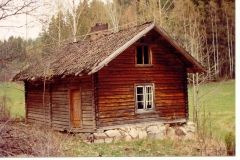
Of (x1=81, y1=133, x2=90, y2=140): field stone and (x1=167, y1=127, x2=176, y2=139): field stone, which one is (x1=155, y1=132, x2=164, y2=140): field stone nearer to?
(x1=167, y1=127, x2=176, y2=139): field stone

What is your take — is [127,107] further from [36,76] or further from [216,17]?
[216,17]

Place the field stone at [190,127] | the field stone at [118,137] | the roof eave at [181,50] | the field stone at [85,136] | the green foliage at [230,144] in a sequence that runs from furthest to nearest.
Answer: the field stone at [190,127]
the roof eave at [181,50]
the field stone at [85,136]
the field stone at [118,137]
the green foliage at [230,144]

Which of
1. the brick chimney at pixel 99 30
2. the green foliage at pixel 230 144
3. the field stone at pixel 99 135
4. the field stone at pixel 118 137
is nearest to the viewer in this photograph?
the green foliage at pixel 230 144

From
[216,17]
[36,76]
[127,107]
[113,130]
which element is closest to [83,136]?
[113,130]

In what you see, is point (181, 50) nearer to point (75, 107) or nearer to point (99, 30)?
point (99, 30)

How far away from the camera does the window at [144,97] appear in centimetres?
1524

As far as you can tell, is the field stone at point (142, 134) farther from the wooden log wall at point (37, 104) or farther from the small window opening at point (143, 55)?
the wooden log wall at point (37, 104)

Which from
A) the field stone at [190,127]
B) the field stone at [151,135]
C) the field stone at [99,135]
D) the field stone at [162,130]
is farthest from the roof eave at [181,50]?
the field stone at [99,135]

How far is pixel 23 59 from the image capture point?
38.0 feet

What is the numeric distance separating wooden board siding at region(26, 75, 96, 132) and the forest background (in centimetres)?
201

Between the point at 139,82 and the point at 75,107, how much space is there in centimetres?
338

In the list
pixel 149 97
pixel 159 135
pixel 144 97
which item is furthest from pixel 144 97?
pixel 159 135

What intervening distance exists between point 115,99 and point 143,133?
2261 mm

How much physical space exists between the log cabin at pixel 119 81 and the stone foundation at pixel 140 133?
10.7 inches
